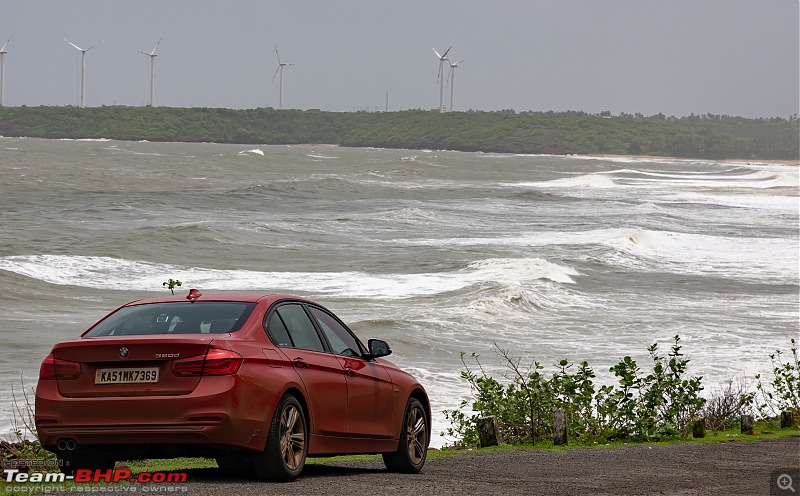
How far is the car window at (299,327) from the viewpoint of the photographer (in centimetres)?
840

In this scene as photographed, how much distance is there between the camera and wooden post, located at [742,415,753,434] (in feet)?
42.4

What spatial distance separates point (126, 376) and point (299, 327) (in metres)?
Answer: 1.46

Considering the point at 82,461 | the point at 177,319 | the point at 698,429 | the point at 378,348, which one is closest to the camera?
the point at 82,461

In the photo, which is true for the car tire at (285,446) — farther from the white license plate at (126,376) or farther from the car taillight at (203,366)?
the white license plate at (126,376)

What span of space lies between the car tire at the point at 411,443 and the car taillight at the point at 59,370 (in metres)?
2.88

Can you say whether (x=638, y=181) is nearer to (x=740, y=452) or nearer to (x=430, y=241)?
(x=430, y=241)

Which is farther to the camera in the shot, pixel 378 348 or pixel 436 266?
pixel 436 266

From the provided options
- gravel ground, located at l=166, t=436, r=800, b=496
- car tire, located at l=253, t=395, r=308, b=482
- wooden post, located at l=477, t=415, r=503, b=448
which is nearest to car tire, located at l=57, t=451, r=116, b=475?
gravel ground, located at l=166, t=436, r=800, b=496

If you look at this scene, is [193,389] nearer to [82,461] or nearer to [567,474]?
[82,461]

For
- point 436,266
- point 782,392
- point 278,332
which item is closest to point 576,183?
point 436,266

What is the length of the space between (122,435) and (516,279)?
982 inches

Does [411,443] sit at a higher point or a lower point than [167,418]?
lower

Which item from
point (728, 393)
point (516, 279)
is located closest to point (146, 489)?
point (728, 393)

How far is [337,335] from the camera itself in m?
9.19
